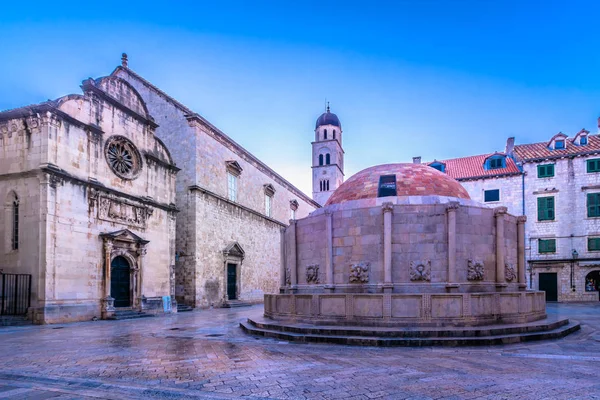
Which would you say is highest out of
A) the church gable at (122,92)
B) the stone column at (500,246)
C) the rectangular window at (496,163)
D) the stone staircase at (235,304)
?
the church gable at (122,92)

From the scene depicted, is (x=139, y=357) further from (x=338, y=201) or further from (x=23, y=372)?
(x=338, y=201)

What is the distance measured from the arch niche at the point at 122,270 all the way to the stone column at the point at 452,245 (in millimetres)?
14797

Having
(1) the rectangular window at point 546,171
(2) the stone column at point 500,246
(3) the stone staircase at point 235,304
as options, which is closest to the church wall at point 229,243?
(3) the stone staircase at point 235,304

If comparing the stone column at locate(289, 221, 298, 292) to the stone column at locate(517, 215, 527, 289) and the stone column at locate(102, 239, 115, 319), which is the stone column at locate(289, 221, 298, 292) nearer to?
the stone column at locate(517, 215, 527, 289)

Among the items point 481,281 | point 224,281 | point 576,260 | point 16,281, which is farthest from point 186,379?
point 576,260

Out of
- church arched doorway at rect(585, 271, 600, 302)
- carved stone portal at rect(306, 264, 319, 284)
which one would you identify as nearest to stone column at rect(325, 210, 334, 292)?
carved stone portal at rect(306, 264, 319, 284)

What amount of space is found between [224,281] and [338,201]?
16964mm

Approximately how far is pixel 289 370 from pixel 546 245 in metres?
34.2

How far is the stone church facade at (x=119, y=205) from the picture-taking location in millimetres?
17594

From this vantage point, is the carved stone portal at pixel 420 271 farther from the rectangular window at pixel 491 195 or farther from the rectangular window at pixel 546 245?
the rectangular window at pixel 491 195

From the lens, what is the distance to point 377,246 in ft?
43.3

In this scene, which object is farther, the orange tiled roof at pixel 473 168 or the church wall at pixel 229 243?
the orange tiled roof at pixel 473 168

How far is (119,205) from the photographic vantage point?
21.2 meters

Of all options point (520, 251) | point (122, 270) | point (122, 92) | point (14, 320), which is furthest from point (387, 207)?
point (122, 92)
